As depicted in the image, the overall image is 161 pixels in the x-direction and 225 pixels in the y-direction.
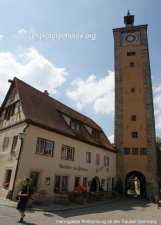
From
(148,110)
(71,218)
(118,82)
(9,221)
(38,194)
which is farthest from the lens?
(118,82)

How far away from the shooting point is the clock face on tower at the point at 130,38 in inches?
1224

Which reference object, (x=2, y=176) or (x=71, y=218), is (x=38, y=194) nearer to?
(x=2, y=176)

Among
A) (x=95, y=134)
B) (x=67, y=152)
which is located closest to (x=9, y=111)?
(x=67, y=152)

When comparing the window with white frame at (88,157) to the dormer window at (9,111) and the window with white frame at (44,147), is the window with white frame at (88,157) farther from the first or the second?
the dormer window at (9,111)

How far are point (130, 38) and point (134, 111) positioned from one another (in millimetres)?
12854

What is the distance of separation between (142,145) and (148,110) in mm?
5020

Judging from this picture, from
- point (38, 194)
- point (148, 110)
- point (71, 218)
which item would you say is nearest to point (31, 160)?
point (38, 194)

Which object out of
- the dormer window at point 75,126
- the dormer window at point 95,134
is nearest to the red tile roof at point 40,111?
the dormer window at point 75,126

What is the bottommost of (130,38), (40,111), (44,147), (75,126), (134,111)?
(44,147)

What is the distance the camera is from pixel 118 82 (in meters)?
29.6

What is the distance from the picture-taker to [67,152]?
17469 millimetres

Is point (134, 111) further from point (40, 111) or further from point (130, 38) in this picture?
point (40, 111)

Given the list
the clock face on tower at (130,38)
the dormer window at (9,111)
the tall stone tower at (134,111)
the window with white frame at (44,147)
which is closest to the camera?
the window with white frame at (44,147)

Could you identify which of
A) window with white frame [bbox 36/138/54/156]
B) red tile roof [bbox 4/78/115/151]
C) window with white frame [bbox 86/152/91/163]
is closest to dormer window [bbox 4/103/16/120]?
red tile roof [bbox 4/78/115/151]
